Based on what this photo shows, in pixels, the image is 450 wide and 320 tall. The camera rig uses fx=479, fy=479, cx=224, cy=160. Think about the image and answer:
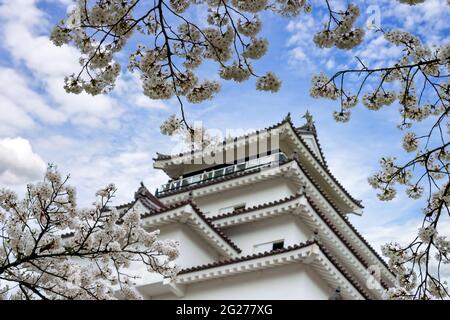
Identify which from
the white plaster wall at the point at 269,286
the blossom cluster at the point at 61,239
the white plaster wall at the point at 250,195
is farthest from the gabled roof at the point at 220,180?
the blossom cluster at the point at 61,239

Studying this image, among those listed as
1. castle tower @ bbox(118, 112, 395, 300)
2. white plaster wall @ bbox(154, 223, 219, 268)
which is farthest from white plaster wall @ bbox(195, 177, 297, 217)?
white plaster wall @ bbox(154, 223, 219, 268)

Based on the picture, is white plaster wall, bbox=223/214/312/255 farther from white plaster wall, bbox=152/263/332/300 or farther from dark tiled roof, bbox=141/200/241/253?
white plaster wall, bbox=152/263/332/300

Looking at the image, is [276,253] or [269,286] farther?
[269,286]

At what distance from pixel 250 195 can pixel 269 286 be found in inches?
222

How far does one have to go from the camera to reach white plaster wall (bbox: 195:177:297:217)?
18.9 m

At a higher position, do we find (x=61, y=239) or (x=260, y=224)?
(x=260, y=224)

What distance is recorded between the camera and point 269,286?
14242 mm

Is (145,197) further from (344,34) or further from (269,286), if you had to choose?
(344,34)

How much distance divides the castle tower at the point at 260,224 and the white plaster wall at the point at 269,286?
0.03m

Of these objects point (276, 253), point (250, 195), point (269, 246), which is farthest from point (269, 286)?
point (250, 195)
